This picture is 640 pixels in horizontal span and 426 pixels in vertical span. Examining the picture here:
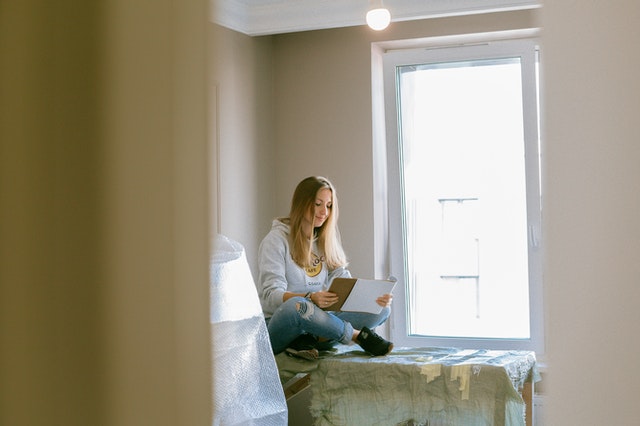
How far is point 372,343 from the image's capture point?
10.4 feet

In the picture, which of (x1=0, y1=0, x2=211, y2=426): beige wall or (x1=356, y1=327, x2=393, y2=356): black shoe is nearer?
(x1=0, y1=0, x2=211, y2=426): beige wall

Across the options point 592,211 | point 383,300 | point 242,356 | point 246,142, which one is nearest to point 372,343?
point 383,300

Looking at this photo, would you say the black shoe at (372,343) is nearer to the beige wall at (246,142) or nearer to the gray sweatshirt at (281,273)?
the gray sweatshirt at (281,273)

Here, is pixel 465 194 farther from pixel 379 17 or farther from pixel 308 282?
pixel 379 17

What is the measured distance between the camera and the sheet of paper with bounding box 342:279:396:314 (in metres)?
3.15

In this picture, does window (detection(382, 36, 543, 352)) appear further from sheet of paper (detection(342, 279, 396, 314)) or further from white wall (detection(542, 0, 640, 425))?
white wall (detection(542, 0, 640, 425))

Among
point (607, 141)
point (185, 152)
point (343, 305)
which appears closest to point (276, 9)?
point (343, 305)

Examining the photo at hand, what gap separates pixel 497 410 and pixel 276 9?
2.50m

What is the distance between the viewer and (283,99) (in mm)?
4562

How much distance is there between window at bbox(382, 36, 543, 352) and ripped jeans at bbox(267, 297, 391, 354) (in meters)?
1.23

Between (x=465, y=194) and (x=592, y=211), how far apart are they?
12.8 ft

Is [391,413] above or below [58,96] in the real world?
below

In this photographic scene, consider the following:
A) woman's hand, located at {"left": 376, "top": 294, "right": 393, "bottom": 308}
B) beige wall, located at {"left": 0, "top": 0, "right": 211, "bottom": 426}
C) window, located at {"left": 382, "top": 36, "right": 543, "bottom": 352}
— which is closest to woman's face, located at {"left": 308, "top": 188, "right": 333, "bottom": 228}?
woman's hand, located at {"left": 376, "top": 294, "right": 393, "bottom": 308}

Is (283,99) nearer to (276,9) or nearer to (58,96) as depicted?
(276,9)
